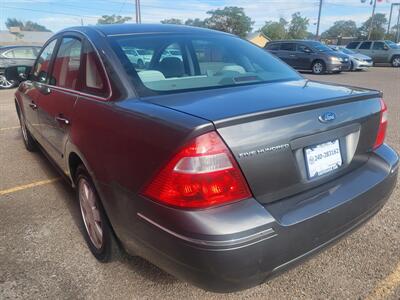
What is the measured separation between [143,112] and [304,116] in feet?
2.71

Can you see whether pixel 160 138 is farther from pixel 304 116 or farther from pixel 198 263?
pixel 304 116

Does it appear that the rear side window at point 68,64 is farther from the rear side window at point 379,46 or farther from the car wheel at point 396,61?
the rear side window at point 379,46

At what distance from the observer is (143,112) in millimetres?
1978

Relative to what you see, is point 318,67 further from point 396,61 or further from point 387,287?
point 387,287

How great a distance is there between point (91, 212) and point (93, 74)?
3.16ft

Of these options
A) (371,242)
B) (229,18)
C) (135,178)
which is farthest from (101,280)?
(229,18)

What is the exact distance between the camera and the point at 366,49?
82.5 ft

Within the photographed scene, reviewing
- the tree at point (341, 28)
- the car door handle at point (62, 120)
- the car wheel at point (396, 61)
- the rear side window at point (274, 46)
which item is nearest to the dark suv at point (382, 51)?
the car wheel at point (396, 61)

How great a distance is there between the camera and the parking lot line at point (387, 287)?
227cm

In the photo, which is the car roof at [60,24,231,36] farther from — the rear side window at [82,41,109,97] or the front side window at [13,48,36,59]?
the front side window at [13,48,36,59]

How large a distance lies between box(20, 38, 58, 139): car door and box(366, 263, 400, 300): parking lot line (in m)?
3.15

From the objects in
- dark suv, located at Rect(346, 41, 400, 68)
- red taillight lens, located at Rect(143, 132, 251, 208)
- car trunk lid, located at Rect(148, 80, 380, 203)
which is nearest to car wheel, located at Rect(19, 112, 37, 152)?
car trunk lid, located at Rect(148, 80, 380, 203)

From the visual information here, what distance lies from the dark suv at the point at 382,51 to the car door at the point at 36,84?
80.9 feet

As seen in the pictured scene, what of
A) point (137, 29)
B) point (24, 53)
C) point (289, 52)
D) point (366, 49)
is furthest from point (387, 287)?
point (366, 49)
